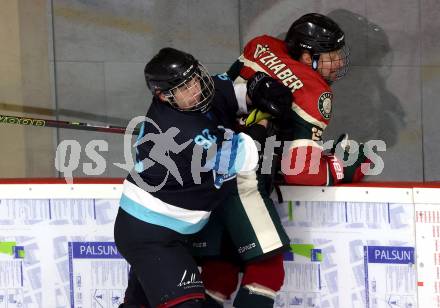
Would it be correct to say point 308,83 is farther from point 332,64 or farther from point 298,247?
point 298,247

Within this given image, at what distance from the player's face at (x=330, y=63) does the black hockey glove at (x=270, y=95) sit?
20cm

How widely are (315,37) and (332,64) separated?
0.35 ft

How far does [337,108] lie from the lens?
157 inches

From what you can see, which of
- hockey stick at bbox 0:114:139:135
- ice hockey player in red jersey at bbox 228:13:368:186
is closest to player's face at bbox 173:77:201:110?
ice hockey player in red jersey at bbox 228:13:368:186

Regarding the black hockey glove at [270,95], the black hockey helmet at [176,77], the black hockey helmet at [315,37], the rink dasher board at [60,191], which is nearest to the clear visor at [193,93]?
the black hockey helmet at [176,77]

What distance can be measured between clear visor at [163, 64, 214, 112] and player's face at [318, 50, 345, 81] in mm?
472

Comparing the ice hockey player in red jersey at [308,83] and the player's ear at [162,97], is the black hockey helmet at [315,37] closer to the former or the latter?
the ice hockey player in red jersey at [308,83]

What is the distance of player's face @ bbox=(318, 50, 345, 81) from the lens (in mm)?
2834

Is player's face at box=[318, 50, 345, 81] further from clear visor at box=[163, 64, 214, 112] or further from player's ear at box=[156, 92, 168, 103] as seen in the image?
player's ear at box=[156, 92, 168, 103]

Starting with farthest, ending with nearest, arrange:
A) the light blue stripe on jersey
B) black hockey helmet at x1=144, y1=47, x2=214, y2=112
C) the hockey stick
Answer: the hockey stick, the light blue stripe on jersey, black hockey helmet at x1=144, y1=47, x2=214, y2=112

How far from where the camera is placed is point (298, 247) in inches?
115

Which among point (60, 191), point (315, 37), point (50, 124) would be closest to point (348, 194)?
point (315, 37)

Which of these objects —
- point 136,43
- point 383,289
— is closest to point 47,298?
point 383,289

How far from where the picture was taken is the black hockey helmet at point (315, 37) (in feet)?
9.23
